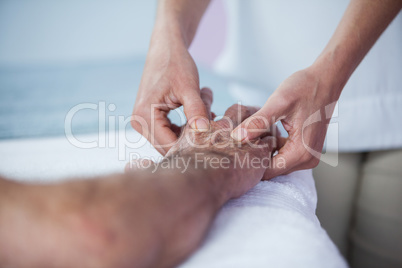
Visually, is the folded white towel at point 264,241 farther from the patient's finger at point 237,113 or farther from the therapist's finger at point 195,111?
the patient's finger at point 237,113

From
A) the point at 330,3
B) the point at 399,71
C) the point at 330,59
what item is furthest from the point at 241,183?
the point at 330,3

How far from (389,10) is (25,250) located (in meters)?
1.02

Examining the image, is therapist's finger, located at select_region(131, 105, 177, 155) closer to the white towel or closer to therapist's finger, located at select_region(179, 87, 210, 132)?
therapist's finger, located at select_region(179, 87, 210, 132)

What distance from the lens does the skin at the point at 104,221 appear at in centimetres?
33

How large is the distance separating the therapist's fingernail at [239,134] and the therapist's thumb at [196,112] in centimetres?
8

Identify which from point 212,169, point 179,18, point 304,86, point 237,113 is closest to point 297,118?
point 304,86

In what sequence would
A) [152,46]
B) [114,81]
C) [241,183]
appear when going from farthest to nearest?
[114,81] → [152,46] → [241,183]

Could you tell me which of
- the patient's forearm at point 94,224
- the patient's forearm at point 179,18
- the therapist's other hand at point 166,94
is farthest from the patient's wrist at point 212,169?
the patient's forearm at point 179,18

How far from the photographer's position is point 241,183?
59 cm

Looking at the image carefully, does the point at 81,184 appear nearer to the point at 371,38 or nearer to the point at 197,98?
the point at 197,98

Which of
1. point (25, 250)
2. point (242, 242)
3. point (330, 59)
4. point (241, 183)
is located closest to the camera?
point (25, 250)

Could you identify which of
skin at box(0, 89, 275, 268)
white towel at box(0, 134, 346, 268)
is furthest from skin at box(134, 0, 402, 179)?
skin at box(0, 89, 275, 268)

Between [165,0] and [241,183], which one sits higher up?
[165,0]

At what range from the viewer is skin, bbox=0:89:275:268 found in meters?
0.33
